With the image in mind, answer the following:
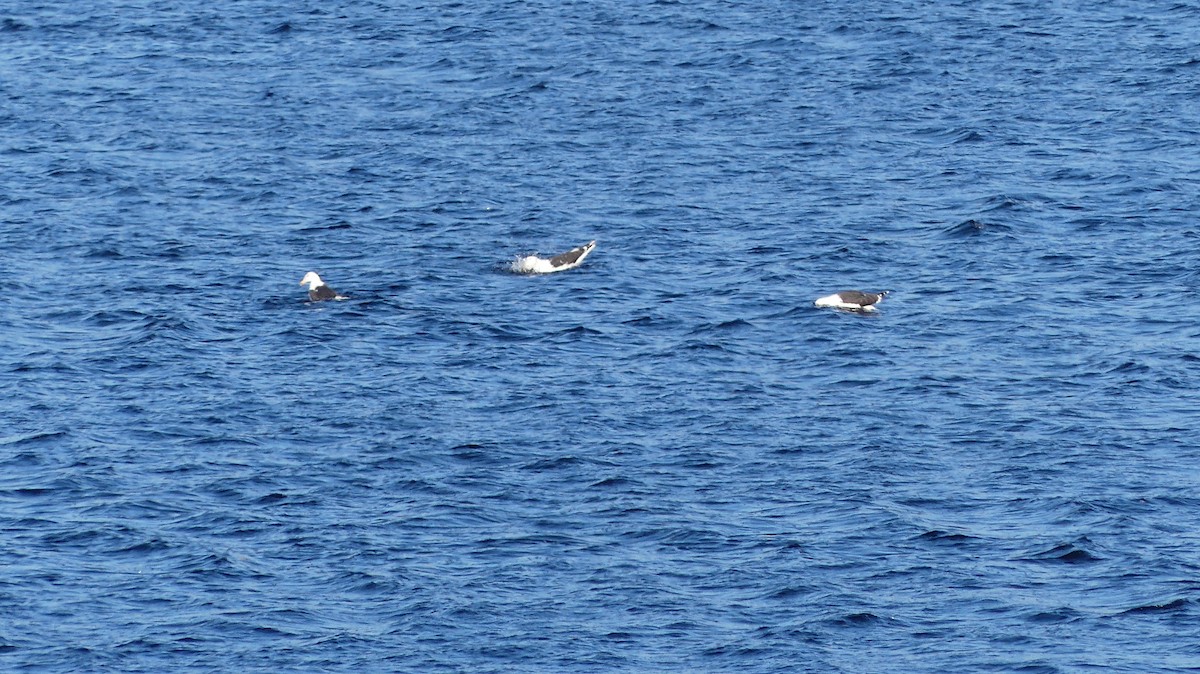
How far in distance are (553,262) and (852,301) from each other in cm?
692

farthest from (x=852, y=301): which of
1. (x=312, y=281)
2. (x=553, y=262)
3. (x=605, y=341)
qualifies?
(x=312, y=281)

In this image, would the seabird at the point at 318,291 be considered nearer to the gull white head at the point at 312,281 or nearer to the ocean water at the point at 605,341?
the gull white head at the point at 312,281

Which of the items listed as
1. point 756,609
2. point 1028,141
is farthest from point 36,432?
point 1028,141

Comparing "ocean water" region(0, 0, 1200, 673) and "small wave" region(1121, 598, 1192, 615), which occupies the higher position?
"small wave" region(1121, 598, 1192, 615)

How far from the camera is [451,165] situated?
174 ft

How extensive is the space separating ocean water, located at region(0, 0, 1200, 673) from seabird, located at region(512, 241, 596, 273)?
1.69 feet

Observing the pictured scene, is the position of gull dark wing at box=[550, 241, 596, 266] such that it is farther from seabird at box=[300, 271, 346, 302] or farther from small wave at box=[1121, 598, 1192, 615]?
small wave at box=[1121, 598, 1192, 615]

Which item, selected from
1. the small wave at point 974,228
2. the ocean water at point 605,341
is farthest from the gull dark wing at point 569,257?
the small wave at point 974,228

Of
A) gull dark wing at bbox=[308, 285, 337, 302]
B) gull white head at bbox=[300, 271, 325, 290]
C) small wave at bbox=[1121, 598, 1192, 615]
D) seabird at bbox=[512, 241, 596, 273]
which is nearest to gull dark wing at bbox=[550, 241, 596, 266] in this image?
seabird at bbox=[512, 241, 596, 273]

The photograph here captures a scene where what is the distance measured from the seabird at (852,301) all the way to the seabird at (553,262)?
5676mm

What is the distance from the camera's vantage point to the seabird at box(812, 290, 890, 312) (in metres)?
42.4

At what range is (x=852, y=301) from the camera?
42438 millimetres

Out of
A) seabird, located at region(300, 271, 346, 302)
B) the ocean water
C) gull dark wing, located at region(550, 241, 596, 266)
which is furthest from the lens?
gull dark wing, located at region(550, 241, 596, 266)

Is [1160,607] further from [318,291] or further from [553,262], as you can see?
[318,291]
